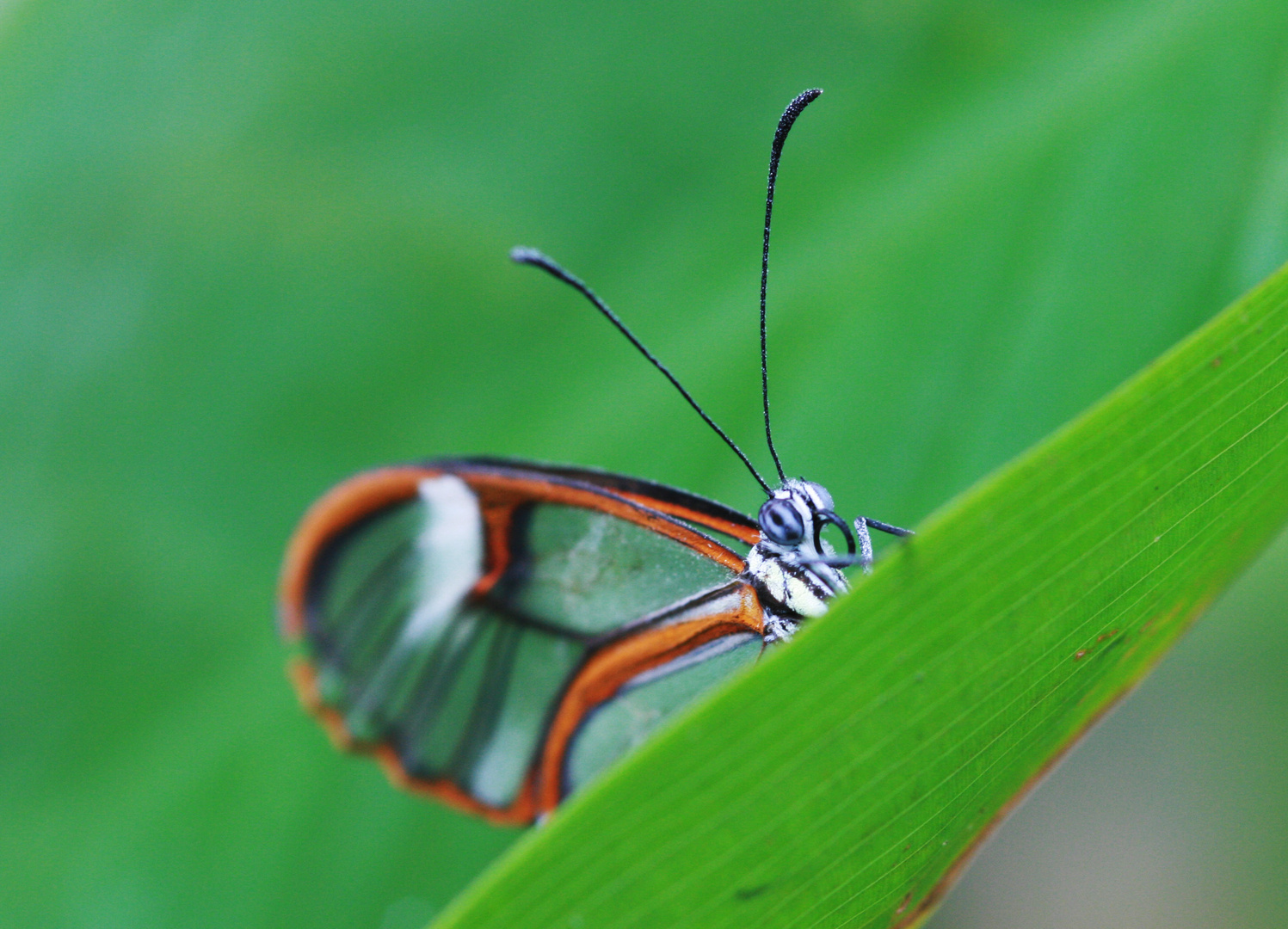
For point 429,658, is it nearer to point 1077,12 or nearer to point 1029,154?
point 1029,154

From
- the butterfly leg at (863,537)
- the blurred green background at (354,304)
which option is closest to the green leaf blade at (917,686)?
the butterfly leg at (863,537)

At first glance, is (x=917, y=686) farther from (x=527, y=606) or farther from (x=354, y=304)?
(x=354, y=304)

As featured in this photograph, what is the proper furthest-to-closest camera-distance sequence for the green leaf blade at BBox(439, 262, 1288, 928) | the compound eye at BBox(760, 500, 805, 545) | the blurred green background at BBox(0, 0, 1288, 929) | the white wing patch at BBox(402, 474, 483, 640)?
the blurred green background at BBox(0, 0, 1288, 929)
the white wing patch at BBox(402, 474, 483, 640)
the compound eye at BBox(760, 500, 805, 545)
the green leaf blade at BBox(439, 262, 1288, 928)

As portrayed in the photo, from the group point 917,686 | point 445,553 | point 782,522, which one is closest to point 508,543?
point 445,553

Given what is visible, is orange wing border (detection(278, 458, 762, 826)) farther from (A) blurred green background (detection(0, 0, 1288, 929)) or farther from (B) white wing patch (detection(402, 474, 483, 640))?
(A) blurred green background (detection(0, 0, 1288, 929))

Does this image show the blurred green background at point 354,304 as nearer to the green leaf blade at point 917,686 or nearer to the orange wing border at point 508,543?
the orange wing border at point 508,543

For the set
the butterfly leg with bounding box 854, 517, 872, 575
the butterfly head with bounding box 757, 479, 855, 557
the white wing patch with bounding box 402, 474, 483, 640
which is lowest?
the butterfly leg with bounding box 854, 517, 872, 575

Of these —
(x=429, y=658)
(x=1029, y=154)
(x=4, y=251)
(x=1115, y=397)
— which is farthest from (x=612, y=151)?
(x=1115, y=397)

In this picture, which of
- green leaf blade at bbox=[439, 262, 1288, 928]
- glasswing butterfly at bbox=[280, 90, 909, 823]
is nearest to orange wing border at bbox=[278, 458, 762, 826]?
glasswing butterfly at bbox=[280, 90, 909, 823]
